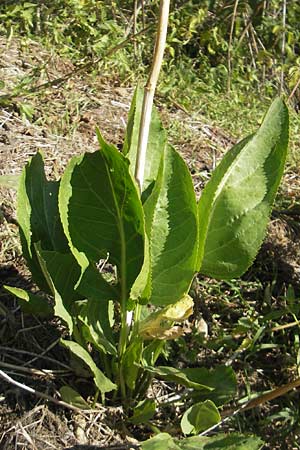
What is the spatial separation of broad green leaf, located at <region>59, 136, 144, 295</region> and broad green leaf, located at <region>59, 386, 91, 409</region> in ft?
0.87

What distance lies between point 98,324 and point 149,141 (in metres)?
0.43

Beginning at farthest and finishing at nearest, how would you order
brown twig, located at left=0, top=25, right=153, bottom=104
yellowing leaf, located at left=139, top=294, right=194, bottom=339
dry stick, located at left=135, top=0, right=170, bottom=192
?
brown twig, located at left=0, top=25, right=153, bottom=104 → yellowing leaf, located at left=139, top=294, right=194, bottom=339 → dry stick, located at left=135, top=0, right=170, bottom=192

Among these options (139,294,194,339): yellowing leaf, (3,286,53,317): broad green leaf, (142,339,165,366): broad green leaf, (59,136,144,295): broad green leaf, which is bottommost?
(142,339,165,366): broad green leaf

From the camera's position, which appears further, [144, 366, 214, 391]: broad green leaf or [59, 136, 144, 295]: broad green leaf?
[144, 366, 214, 391]: broad green leaf

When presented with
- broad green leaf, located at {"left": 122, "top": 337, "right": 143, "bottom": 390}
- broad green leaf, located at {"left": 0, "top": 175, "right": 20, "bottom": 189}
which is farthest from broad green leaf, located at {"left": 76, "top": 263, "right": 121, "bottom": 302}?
broad green leaf, located at {"left": 0, "top": 175, "right": 20, "bottom": 189}

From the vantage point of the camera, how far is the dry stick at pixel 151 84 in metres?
1.51

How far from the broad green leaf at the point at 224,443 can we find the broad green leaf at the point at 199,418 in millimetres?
53

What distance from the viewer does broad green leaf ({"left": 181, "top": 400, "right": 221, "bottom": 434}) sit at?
67.2 inches

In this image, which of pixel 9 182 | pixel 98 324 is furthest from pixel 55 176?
pixel 98 324

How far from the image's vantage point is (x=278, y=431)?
196cm

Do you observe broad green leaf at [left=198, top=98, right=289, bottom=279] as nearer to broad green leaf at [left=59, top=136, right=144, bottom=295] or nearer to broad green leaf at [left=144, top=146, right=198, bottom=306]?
broad green leaf at [left=144, top=146, right=198, bottom=306]

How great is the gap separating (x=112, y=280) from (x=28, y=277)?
8.8 inches

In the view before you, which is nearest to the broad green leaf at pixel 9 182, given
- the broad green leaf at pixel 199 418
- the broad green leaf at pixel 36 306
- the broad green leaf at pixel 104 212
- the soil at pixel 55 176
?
the soil at pixel 55 176

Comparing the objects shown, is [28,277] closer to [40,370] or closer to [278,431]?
[40,370]
